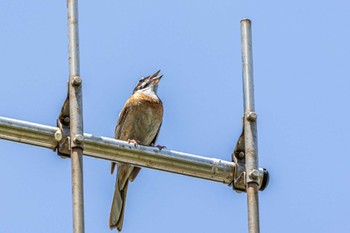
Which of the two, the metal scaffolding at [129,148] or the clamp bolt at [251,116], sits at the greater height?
the clamp bolt at [251,116]

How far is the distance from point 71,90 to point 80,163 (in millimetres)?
495

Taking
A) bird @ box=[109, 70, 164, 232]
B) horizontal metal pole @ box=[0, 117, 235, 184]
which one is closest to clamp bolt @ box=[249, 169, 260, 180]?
horizontal metal pole @ box=[0, 117, 235, 184]

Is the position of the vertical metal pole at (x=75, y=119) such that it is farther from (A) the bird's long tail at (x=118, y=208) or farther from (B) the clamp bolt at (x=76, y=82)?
(A) the bird's long tail at (x=118, y=208)

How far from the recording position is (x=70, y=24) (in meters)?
6.17

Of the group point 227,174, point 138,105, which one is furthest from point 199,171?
point 138,105

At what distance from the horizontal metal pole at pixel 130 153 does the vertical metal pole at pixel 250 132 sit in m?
0.17

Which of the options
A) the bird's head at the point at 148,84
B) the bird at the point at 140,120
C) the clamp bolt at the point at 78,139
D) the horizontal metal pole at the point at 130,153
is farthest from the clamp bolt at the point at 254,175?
the bird's head at the point at 148,84

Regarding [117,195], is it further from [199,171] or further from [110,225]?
[199,171]

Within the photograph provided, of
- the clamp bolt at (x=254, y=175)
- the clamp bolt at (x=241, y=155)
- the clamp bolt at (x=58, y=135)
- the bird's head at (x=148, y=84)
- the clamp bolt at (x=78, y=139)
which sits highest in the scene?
the bird's head at (x=148, y=84)

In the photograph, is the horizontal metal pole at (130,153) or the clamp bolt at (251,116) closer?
the horizontal metal pole at (130,153)

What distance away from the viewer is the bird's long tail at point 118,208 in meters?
10.4

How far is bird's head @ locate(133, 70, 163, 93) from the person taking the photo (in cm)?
1230

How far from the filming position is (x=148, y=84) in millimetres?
12344

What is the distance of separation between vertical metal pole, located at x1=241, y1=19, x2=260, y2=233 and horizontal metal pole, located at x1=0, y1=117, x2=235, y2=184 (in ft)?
0.56
